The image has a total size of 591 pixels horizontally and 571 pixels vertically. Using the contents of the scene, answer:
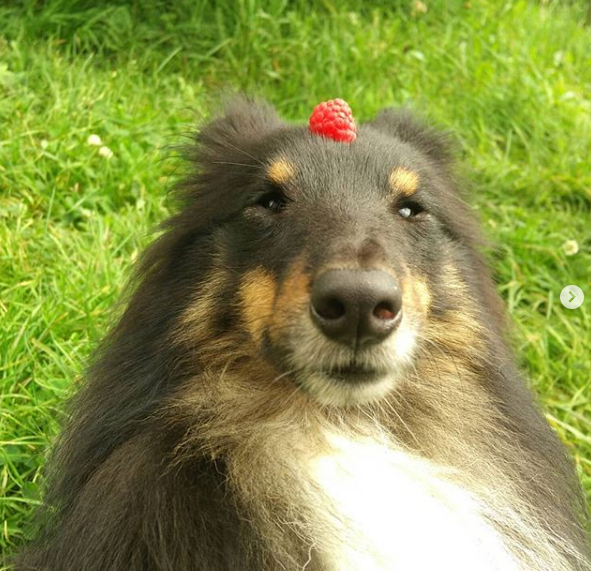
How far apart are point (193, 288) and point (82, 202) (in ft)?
6.97

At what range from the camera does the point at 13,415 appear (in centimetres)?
354

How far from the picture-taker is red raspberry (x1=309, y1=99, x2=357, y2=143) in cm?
292

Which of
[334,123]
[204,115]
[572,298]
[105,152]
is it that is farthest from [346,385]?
[105,152]

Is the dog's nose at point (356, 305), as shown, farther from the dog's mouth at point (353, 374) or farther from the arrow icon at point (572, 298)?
the arrow icon at point (572, 298)

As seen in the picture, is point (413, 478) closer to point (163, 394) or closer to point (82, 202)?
point (163, 394)

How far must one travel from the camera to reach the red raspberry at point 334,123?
2.92m

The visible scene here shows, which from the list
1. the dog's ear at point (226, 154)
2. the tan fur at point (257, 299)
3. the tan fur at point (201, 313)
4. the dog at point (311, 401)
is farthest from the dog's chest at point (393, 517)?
the dog's ear at point (226, 154)

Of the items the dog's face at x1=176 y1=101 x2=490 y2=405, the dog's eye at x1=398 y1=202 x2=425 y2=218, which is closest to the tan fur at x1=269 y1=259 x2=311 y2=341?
the dog's face at x1=176 y1=101 x2=490 y2=405

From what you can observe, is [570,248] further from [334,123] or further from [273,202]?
[273,202]

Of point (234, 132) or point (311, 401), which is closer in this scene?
point (311, 401)

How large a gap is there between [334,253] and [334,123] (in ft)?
2.35

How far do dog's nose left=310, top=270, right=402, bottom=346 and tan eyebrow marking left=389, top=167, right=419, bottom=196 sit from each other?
24.0 inches

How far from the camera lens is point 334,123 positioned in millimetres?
2928

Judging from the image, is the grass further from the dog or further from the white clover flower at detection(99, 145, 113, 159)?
the dog
